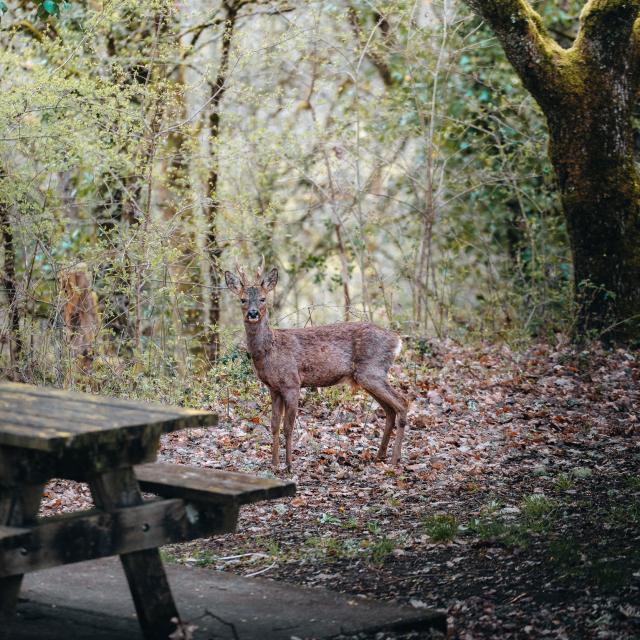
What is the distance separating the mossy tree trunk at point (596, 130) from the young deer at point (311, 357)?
4214mm

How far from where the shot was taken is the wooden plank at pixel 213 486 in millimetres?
4414

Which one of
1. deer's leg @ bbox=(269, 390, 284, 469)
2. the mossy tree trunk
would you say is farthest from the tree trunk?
deer's leg @ bbox=(269, 390, 284, 469)

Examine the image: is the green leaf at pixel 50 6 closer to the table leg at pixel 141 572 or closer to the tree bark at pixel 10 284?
the tree bark at pixel 10 284

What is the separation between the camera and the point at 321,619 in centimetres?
479

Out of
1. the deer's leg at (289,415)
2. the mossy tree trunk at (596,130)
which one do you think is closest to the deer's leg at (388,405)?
the deer's leg at (289,415)

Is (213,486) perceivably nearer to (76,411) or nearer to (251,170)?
(76,411)

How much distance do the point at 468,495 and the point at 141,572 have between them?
12.3 ft

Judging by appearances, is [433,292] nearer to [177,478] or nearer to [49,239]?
[49,239]

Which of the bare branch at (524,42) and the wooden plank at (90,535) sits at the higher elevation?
the bare branch at (524,42)

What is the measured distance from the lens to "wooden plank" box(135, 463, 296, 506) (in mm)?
4414

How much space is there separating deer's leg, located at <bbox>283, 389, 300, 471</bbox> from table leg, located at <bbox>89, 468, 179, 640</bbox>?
4386mm

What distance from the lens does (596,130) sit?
41.3 ft

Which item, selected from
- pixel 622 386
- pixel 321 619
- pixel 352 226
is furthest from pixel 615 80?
pixel 321 619

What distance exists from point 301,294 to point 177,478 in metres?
13.7
